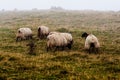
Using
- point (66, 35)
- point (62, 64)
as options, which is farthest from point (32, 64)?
point (66, 35)

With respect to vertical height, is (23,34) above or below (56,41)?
below

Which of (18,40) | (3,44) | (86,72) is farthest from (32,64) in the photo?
(18,40)

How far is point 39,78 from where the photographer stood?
13.7 meters

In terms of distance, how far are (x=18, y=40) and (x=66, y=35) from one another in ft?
20.1

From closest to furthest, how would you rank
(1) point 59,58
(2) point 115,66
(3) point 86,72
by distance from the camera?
(3) point 86,72
(2) point 115,66
(1) point 59,58

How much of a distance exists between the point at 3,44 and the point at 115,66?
11428 mm

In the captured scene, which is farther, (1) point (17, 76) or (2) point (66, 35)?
(2) point (66, 35)

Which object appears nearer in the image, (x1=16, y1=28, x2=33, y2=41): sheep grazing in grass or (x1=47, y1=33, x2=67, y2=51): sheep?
(x1=47, y1=33, x2=67, y2=51): sheep

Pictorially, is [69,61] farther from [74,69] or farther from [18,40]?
[18,40]

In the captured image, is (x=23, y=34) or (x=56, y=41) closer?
(x=56, y=41)

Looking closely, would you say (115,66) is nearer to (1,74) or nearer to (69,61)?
(69,61)

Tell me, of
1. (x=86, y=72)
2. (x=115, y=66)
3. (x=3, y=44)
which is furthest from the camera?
(x=3, y=44)

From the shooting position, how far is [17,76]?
1406cm

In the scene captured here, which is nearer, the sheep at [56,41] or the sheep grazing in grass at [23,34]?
the sheep at [56,41]
